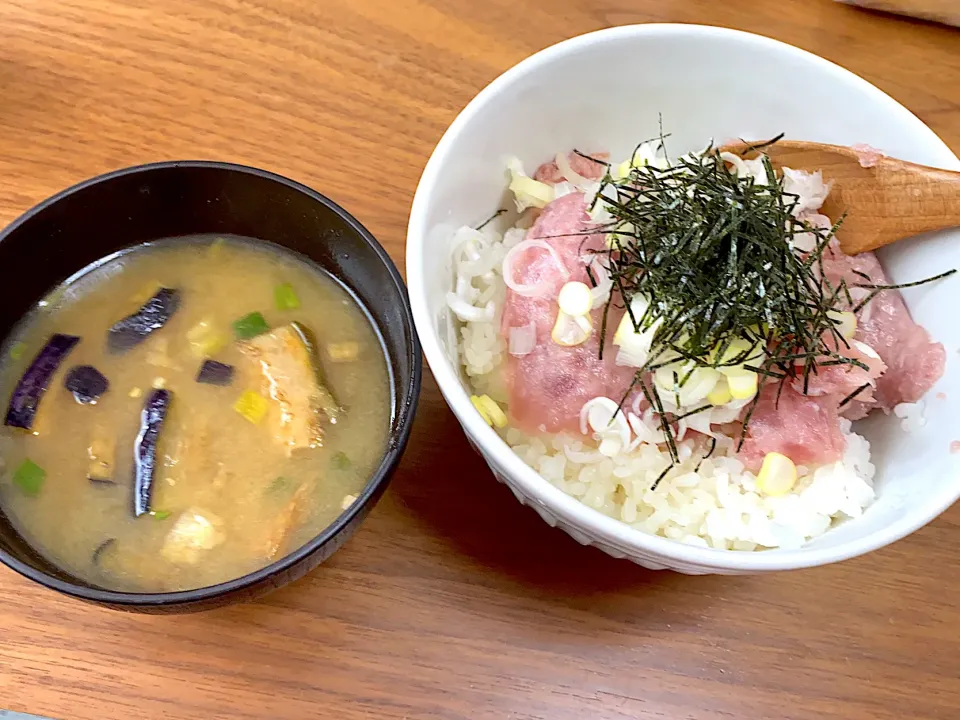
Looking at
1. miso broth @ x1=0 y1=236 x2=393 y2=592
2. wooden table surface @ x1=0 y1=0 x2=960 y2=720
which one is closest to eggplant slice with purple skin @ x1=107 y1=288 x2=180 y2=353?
miso broth @ x1=0 y1=236 x2=393 y2=592

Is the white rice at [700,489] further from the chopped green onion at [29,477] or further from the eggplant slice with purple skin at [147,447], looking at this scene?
the chopped green onion at [29,477]

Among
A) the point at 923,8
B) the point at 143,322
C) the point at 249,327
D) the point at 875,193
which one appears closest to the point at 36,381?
the point at 143,322

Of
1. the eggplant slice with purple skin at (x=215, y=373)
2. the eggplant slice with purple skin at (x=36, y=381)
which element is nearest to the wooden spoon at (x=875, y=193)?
the eggplant slice with purple skin at (x=215, y=373)

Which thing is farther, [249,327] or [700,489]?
[249,327]

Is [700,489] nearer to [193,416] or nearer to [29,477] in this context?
[193,416]

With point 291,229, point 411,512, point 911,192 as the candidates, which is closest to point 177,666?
point 411,512

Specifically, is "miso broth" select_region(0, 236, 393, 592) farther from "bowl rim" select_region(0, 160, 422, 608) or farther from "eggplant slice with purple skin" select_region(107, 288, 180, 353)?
"bowl rim" select_region(0, 160, 422, 608)

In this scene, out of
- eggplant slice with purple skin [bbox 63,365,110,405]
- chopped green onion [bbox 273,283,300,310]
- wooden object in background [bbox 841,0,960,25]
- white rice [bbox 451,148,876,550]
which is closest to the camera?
white rice [bbox 451,148,876,550]
